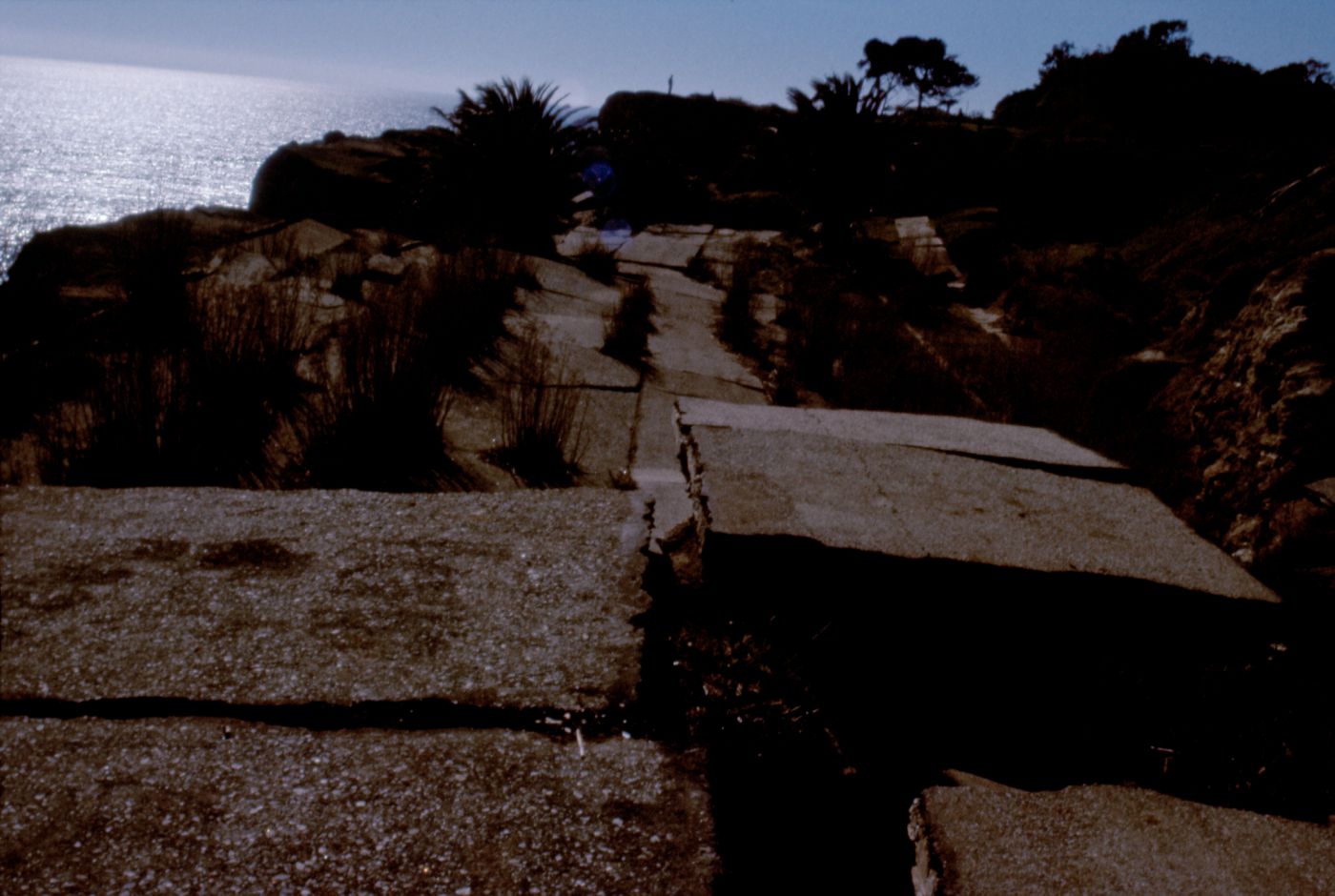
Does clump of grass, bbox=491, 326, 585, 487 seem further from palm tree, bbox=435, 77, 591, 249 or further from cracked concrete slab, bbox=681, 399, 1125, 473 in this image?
palm tree, bbox=435, 77, 591, 249

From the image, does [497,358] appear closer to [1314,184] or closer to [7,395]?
[7,395]

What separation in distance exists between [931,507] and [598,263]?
4.80 m

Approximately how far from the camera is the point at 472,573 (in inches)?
→ 66.5

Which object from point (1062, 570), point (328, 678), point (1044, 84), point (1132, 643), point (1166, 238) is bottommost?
point (328, 678)

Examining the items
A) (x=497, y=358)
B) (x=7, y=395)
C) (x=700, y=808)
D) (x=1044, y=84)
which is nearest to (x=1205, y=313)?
(x=497, y=358)

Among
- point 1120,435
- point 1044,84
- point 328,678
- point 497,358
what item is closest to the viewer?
point 328,678

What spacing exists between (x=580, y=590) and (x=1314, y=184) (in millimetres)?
4870

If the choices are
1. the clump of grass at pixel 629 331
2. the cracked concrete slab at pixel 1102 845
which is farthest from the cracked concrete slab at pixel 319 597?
the clump of grass at pixel 629 331

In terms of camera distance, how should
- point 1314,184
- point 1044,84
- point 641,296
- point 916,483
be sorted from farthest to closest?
point 1044,84 < point 641,296 < point 1314,184 < point 916,483

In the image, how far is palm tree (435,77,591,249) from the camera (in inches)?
296

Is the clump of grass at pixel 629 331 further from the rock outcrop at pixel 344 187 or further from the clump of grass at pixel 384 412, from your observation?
the rock outcrop at pixel 344 187

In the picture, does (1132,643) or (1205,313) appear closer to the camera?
(1132,643)

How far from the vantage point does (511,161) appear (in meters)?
7.59

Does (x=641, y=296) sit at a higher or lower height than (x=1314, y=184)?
lower
